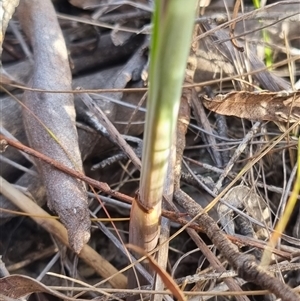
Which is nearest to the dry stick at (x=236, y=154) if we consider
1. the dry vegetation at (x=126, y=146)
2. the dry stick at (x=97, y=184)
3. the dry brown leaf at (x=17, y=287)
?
the dry vegetation at (x=126, y=146)

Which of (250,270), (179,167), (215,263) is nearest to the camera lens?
(250,270)

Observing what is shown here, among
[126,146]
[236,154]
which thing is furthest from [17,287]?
[236,154]

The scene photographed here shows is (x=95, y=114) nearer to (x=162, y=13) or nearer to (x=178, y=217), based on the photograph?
(x=178, y=217)

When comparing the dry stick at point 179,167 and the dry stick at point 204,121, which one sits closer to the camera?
the dry stick at point 179,167

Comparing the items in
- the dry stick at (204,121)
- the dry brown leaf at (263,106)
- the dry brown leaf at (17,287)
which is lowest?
the dry brown leaf at (17,287)

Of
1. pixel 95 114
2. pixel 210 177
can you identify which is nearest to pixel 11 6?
pixel 95 114

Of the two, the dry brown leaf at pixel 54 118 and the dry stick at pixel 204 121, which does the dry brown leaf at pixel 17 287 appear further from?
the dry stick at pixel 204 121

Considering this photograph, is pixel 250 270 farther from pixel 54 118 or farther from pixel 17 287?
pixel 54 118
